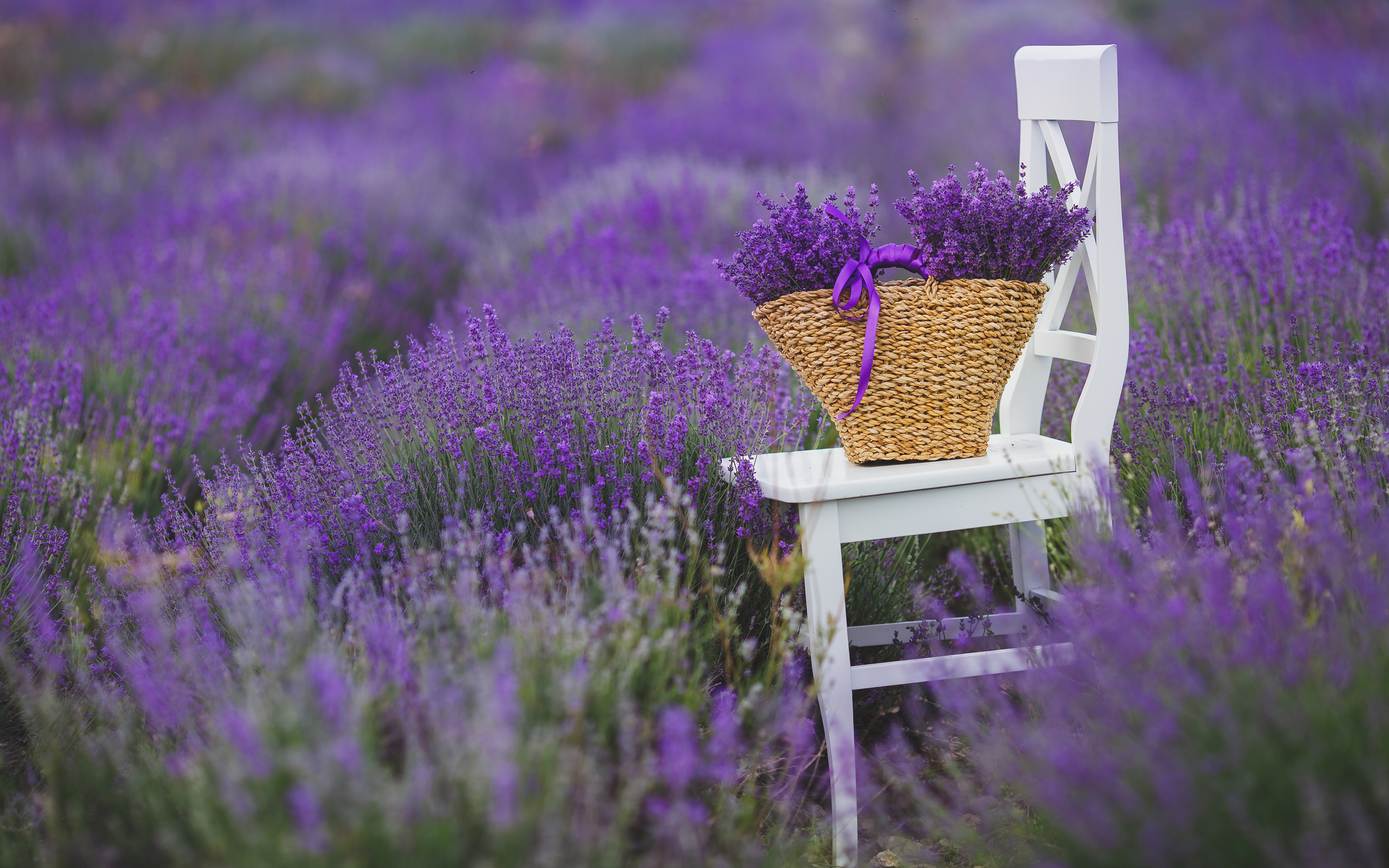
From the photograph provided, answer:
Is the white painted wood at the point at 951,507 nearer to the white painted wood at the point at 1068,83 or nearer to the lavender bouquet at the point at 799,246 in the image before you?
the lavender bouquet at the point at 799,246

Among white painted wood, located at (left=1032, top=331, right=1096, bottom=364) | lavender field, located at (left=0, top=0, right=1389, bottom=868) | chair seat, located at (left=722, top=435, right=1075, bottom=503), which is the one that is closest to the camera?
lavender field, located at (left=0, top=0, right=1389, bottom=868)

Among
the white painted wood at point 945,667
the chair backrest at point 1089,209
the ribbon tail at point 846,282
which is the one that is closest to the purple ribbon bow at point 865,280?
the ribbon tail at point 846,282

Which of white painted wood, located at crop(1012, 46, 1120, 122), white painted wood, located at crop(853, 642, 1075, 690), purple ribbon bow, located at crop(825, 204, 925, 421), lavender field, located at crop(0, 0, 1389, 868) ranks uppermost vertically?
white painted wood, located at crop(1012, 46, 1120, 122)

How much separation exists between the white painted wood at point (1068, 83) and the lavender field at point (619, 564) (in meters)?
0.64

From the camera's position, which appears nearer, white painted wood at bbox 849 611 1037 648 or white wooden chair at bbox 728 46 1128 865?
white wooden chair at bbox 728 46 1128 865

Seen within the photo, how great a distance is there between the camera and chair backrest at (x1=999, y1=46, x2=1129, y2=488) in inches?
72.4

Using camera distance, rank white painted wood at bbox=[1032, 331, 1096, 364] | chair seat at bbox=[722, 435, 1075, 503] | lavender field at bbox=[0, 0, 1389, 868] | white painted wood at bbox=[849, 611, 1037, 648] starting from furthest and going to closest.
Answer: white painted wood at bbox=[849, 611, 1037, 648], white painted wood at bbox=[1032, 331, 1096, 364], chair seat at bbox=[722, 435, 1075, 503], lavender field at bbox=[0, 0, 1389, 868]

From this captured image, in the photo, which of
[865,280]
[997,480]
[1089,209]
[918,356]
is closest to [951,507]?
[997,480]

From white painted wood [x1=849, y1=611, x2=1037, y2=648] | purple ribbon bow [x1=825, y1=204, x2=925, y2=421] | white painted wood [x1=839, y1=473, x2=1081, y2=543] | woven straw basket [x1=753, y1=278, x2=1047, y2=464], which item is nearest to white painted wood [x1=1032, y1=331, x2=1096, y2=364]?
woven straw basket [x1=753, y1=278, x2=1047, y2=464]

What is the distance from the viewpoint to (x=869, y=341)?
1.78 m

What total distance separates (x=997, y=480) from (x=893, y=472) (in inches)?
6.9

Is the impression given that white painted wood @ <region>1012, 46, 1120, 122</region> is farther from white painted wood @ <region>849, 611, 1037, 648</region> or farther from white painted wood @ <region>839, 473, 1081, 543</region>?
white painted wood @ <region>849, 611, 1037, 648</region>

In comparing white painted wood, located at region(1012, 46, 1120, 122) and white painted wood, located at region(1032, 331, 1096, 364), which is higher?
white painted wood, located at region(1012, 46, 1120, 122)

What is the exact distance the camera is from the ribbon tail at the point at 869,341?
1.77 m
